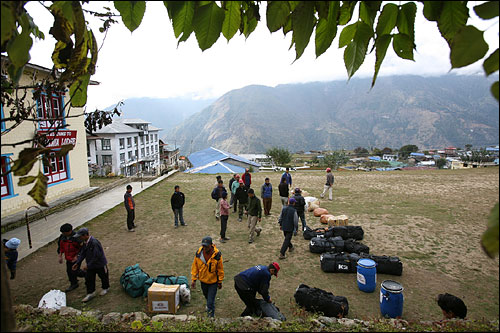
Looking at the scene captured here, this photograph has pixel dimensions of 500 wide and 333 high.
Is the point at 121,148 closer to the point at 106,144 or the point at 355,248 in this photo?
the point at 106,144

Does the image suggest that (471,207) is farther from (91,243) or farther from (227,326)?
(91,243)

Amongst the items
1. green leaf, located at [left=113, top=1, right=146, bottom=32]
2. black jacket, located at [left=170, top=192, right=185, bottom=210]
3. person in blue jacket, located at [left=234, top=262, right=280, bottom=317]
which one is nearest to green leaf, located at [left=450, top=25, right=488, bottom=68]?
green leaf, located at [left=113, top=1, right=146, bottom=32]

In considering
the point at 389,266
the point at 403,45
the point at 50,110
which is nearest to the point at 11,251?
the point at 50,110

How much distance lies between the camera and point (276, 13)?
1283 millimetres

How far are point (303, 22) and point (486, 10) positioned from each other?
66cm

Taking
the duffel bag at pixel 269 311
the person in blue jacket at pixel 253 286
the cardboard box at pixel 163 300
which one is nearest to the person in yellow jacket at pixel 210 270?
the person in blue jacket at pixel 253 286

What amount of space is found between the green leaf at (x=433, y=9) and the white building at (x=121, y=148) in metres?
37.1

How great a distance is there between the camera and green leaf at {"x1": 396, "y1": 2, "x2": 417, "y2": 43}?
1.30m

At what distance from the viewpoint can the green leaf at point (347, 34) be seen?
1370 millimetres

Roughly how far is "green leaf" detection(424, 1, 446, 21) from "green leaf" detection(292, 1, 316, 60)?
1.78 feet

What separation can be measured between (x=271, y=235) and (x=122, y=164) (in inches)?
1523

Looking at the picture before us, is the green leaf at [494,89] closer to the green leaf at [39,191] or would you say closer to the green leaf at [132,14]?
the green leaf at [132,14]

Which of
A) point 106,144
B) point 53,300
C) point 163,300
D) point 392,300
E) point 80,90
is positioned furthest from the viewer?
point 106,144

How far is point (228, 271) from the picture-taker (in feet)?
23.4
